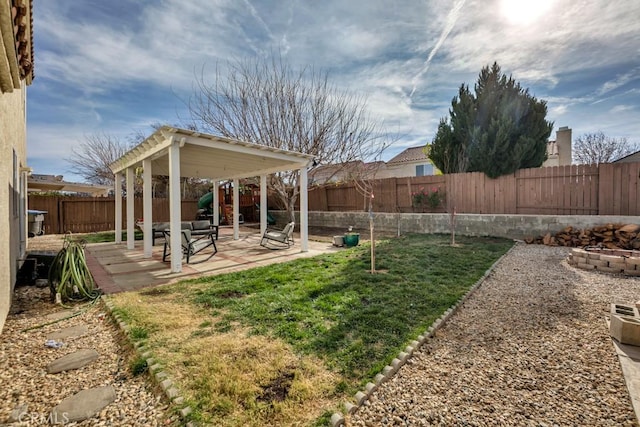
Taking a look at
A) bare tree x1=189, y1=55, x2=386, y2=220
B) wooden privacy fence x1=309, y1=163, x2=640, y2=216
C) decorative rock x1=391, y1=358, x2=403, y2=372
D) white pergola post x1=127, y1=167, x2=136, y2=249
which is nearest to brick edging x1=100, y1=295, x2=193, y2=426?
decorative rock x1=391, y1=358, x2=403, y2=372

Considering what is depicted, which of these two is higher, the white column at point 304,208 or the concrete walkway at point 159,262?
the white column at point 304,208

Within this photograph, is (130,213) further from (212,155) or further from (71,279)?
(71,279)

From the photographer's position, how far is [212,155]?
7520 millimetres

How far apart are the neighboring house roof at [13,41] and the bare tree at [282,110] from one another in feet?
35.2

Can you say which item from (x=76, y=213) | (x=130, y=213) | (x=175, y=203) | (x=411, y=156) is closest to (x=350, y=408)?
(x=175, y=203)

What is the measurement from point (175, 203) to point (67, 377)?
3.74m

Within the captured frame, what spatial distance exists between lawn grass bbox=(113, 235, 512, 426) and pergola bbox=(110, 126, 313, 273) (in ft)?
6.87

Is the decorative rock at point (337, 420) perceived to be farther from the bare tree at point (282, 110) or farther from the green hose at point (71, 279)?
the bare tree at point (282, 110)

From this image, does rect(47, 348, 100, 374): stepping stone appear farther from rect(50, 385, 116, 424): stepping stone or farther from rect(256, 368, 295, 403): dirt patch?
rect(256, 368, 295, 403): dirt patch

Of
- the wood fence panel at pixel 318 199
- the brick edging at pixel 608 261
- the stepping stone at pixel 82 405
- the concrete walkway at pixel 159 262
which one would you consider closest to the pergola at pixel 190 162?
the concrete walkway at pixel 159 262

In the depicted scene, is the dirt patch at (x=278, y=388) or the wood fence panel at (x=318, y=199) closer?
the dirt patch at (x=278, y=388)

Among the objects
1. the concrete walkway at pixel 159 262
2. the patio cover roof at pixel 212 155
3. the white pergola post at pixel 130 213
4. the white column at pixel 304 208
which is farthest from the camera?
the white pergola post at pixel 130 213

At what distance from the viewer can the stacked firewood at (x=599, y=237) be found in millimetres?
7336

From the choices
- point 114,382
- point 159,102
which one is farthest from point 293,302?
point 159,102
